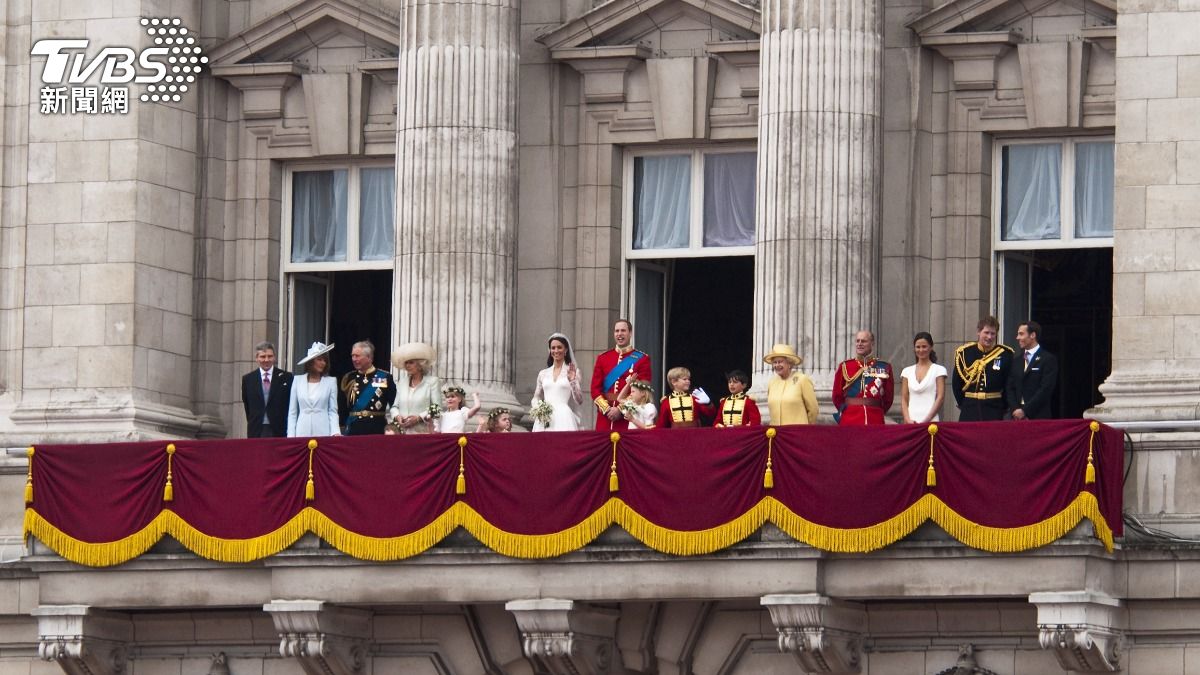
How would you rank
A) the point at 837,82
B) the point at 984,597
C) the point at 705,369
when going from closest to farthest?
the point at 984,597 < the point at 837,82 < the point at 705,369

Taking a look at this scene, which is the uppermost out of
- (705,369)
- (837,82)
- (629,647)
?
(837,82)

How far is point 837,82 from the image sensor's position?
1821 inches

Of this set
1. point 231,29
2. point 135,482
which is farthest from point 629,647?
point 231,29

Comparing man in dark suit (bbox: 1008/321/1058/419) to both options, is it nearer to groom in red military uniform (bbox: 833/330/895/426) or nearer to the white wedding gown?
groom in red military uniform (bbox: 833/330/895/426)

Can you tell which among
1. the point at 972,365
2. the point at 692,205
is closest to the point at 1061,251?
the point at 972,365

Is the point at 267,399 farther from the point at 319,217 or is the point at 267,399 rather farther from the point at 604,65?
the point at 604,65

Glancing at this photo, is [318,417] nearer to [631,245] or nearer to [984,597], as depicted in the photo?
[631,245]

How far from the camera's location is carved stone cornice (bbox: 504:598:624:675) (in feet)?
145

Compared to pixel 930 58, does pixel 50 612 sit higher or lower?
lower

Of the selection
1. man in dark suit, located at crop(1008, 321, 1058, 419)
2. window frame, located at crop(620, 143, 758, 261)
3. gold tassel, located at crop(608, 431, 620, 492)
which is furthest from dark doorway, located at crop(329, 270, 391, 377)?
man in dark suit, located at crop(1008, 321, 1058, 419)

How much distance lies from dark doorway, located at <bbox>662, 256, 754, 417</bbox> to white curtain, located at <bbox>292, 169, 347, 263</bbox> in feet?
15.8

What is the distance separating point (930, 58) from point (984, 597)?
8488 millimetres

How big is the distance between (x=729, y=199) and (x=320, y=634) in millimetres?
8494

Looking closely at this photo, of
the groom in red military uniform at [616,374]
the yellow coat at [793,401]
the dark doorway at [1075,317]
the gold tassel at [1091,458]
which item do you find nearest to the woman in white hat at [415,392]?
the groom in red military uniform at [616,374]
